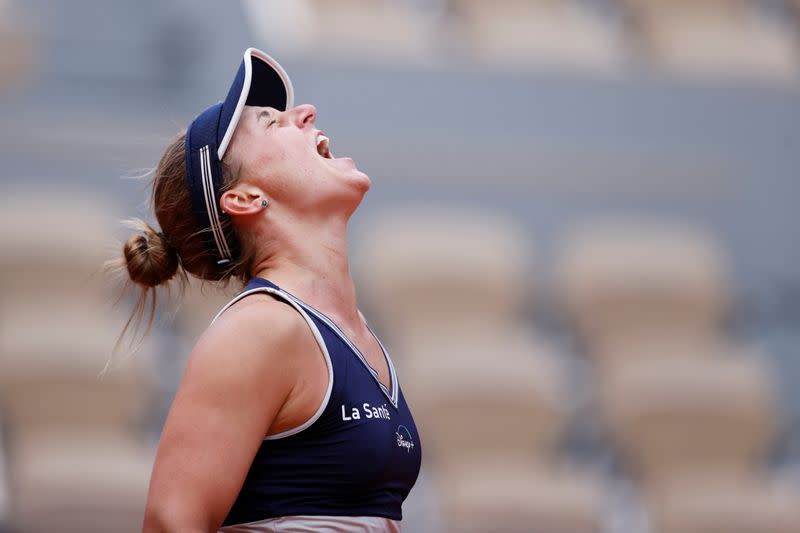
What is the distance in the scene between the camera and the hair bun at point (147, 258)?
197 cm

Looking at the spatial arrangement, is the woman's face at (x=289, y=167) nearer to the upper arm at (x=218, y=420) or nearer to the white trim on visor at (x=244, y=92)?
the white trim on visor at (x=244, y=92)

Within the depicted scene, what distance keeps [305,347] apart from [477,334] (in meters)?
3.07

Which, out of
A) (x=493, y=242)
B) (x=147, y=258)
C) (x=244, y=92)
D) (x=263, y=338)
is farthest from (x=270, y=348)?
(x=493, y=242)

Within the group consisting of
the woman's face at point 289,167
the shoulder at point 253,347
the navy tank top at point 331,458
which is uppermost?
the woman's face at point 289,167

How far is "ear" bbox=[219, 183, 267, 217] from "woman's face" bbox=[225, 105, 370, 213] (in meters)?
0.02

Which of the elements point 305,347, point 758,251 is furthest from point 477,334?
point 305,347

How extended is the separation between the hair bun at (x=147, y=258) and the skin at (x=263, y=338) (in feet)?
0.52

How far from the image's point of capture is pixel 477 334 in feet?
15.6

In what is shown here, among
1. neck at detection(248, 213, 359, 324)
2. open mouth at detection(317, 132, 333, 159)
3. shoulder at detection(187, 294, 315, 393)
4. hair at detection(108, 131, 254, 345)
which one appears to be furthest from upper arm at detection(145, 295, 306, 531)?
open mouth at detection(317, 132, 333, 159)

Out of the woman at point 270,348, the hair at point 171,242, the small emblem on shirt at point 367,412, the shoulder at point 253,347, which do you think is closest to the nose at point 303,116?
the woman at point 270,348

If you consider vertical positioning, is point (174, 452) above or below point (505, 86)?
below

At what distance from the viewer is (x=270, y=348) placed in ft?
5.48

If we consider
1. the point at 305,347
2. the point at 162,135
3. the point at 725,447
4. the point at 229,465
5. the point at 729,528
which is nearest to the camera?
the point at 229,465

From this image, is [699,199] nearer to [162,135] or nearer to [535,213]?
[535,213]
